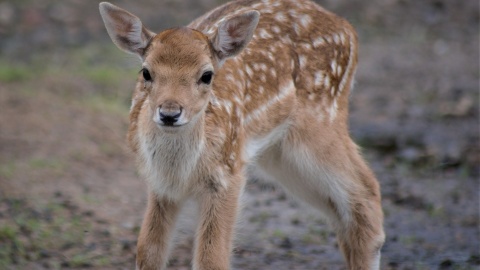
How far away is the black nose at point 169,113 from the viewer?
5.79 m

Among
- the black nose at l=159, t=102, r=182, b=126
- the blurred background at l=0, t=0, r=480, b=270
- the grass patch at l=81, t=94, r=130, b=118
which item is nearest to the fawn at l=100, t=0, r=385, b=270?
the black nose at l=159, t=102, r=182, b=126

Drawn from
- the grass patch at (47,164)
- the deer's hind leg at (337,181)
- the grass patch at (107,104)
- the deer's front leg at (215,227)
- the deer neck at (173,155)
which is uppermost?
the deer neck at (173,155)

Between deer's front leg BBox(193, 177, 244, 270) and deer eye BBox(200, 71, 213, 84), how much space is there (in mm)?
630

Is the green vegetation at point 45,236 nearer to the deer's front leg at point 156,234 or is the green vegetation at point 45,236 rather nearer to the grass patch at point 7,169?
the grass patch at point 7,169

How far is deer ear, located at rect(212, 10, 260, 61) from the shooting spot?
20.8 ft

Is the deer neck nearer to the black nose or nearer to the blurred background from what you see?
the black nose

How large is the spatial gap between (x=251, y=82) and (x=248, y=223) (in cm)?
221

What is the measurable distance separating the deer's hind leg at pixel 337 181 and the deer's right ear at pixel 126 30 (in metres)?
1.30

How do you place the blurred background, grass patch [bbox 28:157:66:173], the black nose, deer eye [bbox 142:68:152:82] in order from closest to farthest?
the black nose
deer eye [bbox 142:68:152:82]
the blurred background
grass patch [bbox 28:157:66:173]

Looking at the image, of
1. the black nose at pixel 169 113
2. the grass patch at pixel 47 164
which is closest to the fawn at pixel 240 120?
the black nose at pixel 169 113

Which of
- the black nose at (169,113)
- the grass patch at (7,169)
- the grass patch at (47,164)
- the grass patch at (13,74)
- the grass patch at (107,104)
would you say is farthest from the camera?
the grass patch at (13,74)

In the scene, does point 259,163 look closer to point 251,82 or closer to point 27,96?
point 251,82

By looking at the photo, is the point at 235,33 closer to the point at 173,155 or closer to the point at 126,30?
the point at 126,30

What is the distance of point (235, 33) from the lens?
6.38 meters
